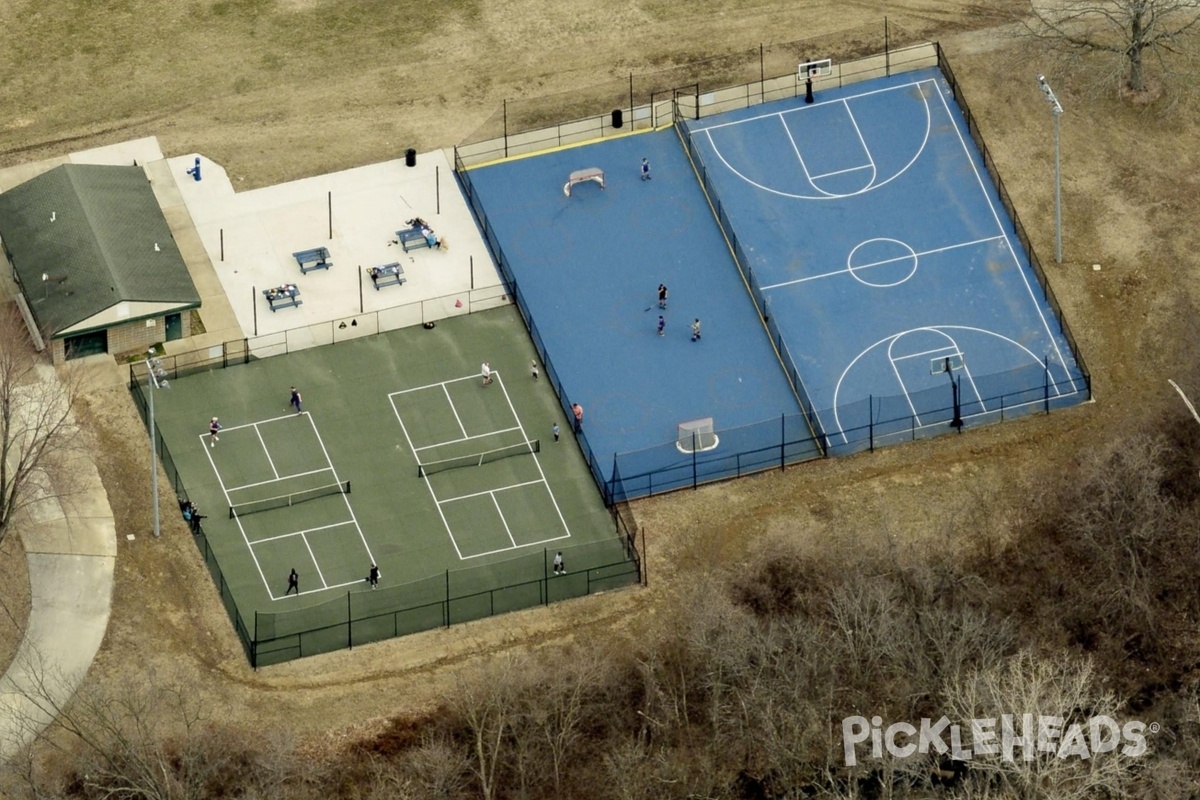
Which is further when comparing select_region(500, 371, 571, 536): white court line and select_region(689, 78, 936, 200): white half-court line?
select_region(689, 78, 936, 200): white half-court line

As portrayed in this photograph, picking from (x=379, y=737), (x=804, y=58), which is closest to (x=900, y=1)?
(x=804, y=58)

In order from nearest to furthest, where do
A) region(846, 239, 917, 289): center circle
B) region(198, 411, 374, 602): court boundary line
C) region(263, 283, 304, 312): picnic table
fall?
region(198, 411, 374, 602): court boundary line
region(263, 283, 304, 312): picnic table
region(846, 239, 917, 289): center circle

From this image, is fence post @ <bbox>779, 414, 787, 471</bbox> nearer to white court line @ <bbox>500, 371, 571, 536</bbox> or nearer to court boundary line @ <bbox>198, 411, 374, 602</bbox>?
white court line @ <bbox>500, 371, 571, 536</bbox>

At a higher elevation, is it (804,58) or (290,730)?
(804,58)

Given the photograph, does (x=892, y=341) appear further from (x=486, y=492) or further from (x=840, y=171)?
(x=486, y=492)

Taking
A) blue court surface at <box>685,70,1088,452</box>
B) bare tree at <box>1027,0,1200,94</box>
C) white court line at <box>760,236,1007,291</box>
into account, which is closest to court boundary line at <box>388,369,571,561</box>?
blue court surface at <box>685,70,1088,452</box>

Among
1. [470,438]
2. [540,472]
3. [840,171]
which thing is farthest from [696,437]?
[840,171]

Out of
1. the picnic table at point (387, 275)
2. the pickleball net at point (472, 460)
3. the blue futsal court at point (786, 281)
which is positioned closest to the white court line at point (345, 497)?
the pickleball net at point (472, 460)

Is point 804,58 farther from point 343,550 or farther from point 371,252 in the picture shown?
point 343,550
